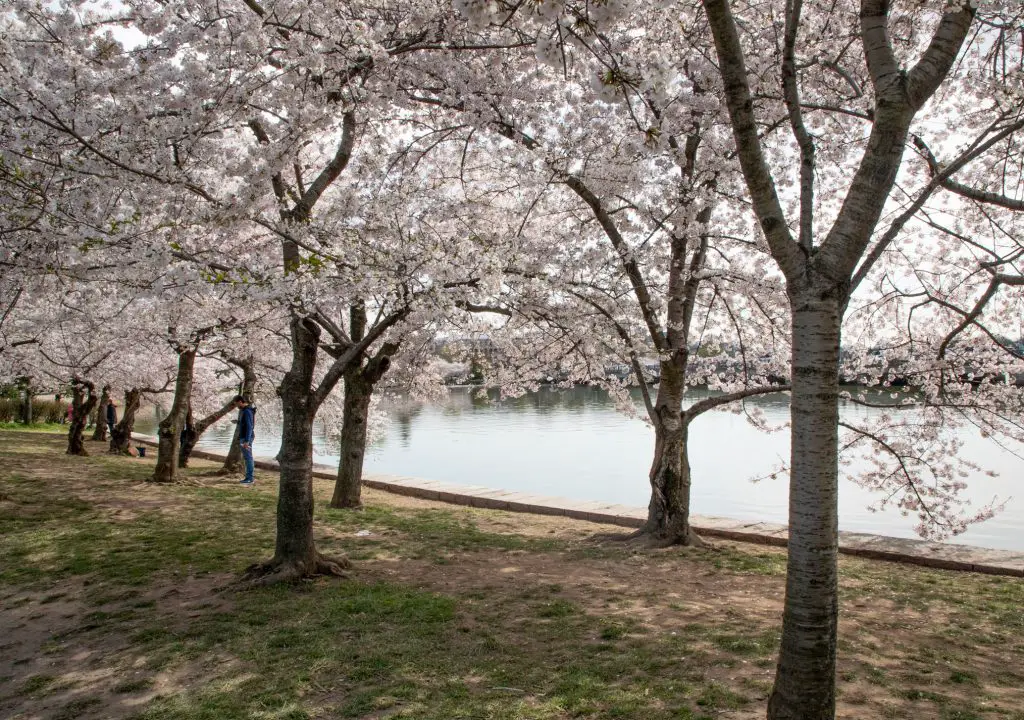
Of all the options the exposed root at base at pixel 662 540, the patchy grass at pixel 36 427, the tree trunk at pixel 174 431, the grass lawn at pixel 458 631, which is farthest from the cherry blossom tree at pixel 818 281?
the patchy grass at pixel 36 427

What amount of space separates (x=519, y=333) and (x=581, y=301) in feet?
10.00

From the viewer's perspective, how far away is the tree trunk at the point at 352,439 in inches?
453

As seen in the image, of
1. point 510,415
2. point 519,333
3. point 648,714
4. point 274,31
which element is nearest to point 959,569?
point 648,714

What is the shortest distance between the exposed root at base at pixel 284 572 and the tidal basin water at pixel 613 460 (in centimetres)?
561

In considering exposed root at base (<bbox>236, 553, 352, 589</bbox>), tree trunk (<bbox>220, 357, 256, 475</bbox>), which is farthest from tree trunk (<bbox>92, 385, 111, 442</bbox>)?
exposed root at base (<bbox>236, 553, 352, 589</bbox>)

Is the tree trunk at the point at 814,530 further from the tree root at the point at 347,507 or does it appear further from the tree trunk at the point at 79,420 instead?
the tree trunk at the point at 79,420

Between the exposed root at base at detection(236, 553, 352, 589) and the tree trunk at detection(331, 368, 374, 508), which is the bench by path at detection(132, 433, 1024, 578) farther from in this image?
the exposed root at base at detection(236, 553, 352, 589)

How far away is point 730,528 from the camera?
10.0 meters

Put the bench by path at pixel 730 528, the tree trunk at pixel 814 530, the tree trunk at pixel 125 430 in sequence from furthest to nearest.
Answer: the tree trunk at pixel 125 430 < the bench by path at pixel 730 528 < the tree trunk at pixel 814 530

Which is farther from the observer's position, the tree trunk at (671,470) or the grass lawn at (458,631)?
the tree trunk at (671,470)

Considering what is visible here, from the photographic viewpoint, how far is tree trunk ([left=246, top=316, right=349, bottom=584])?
6707mm

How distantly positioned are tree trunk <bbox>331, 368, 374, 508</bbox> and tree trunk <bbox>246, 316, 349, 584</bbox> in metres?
4.57

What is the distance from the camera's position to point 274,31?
21.0 ft

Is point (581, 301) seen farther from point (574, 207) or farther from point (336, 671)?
point (336, 671)
